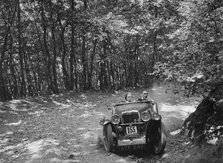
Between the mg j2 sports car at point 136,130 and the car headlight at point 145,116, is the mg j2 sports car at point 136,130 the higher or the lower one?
the lower one

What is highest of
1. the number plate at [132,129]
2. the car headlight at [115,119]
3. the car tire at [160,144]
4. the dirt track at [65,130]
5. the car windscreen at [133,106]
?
the car windscreen at [133,106]

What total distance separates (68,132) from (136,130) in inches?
169

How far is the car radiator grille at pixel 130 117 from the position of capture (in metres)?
8.44

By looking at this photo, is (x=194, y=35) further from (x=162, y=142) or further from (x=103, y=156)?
(x=103, y=156)

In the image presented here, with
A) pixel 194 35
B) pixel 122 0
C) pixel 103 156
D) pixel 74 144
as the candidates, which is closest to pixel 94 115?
pixel 74 144

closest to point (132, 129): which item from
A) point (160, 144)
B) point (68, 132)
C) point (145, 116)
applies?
point (145, 116)

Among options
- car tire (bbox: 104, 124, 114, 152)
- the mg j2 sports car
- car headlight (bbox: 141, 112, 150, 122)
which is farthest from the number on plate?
car tire (bbox: 104, 124, 114, 152)

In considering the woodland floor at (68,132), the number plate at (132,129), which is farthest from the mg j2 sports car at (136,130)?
the woodland floor at (68,132)

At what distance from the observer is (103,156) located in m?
8.52

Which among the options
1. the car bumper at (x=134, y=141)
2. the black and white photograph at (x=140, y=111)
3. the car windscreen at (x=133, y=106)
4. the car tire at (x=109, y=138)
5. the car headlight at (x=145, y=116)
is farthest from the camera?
the car windscreen at (x=133, y=106)

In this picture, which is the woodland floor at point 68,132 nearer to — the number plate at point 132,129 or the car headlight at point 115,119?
the number plate at point 132,129

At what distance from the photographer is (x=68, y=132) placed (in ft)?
38.1

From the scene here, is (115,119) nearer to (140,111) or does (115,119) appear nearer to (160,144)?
(140,111)

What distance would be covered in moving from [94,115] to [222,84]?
35.1 feet
